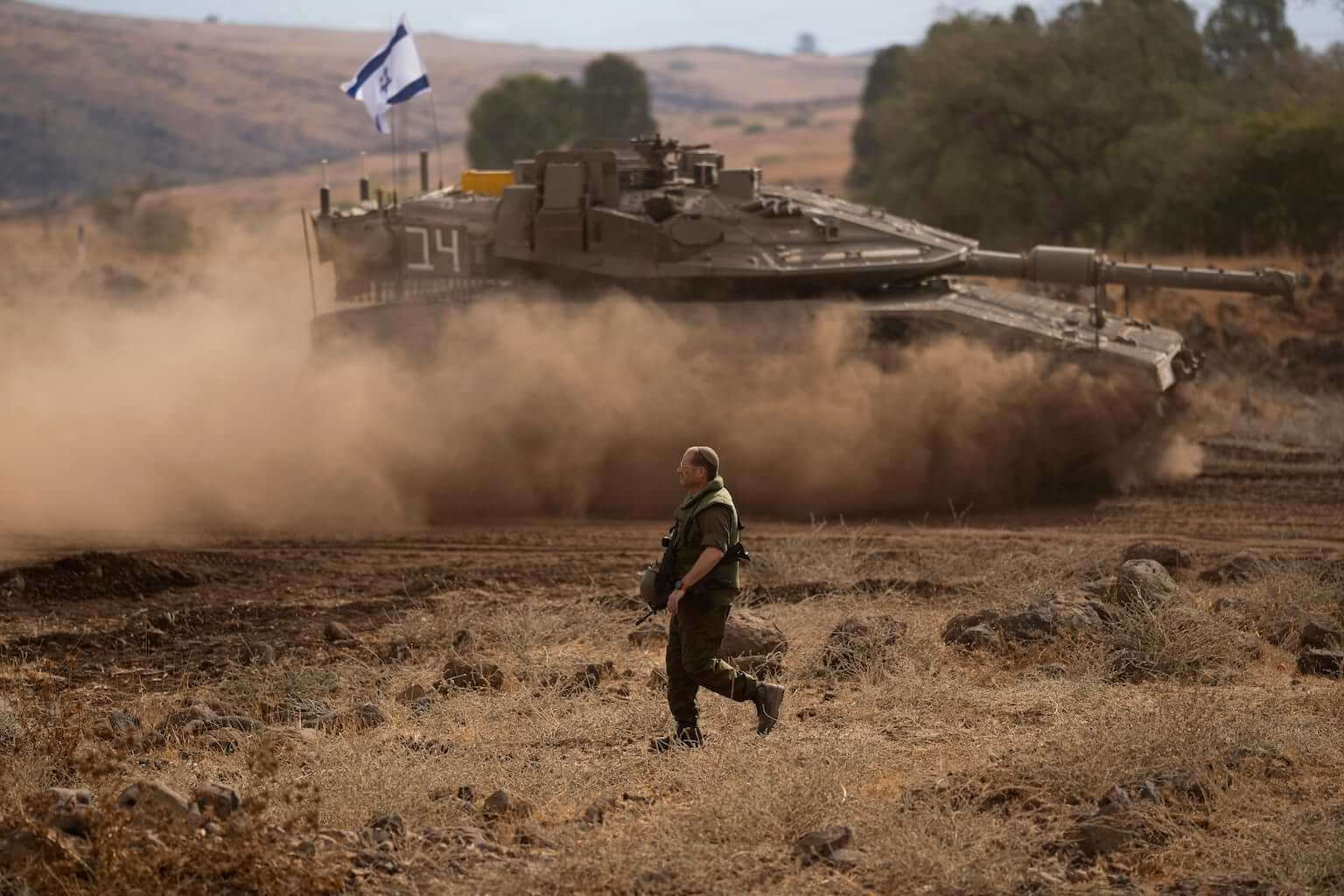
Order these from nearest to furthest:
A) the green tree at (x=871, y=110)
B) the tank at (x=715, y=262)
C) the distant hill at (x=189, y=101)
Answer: the tank at (x=715, y=262), the green tree at (x=871, y=110), the distant hill at (x=189, y=101)

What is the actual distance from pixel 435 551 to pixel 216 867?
23.0ft

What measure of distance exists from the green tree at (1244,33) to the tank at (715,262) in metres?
27.6

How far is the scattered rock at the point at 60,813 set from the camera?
602 centimetres

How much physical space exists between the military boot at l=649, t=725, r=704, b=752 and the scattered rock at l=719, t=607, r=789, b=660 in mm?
1499

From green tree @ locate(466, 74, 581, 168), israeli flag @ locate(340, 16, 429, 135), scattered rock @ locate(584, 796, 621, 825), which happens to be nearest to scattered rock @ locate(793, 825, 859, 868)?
scattered rock @ locate(584, 796, 621, 825)

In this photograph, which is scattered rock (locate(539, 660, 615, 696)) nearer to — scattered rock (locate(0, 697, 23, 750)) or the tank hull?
scattered rock (locate(0, 697, 23, 750))

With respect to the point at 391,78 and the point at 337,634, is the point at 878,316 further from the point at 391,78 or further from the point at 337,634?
the point at 391,78

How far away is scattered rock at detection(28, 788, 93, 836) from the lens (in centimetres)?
602

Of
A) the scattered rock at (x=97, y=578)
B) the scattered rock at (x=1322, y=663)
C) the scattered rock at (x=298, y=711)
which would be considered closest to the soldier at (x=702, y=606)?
the scattered rock at (x=298, y=711)

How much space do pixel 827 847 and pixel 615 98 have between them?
5265 centimetres

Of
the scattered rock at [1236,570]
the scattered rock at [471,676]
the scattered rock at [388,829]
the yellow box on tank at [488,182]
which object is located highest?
the yellow box on tank at [488,182]

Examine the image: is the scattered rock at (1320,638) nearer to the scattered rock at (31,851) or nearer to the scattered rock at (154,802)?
the scattered rock at (154,802)

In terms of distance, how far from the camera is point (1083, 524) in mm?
13414

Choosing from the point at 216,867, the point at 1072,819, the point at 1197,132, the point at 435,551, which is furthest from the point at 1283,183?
Result: the point at 216,867
